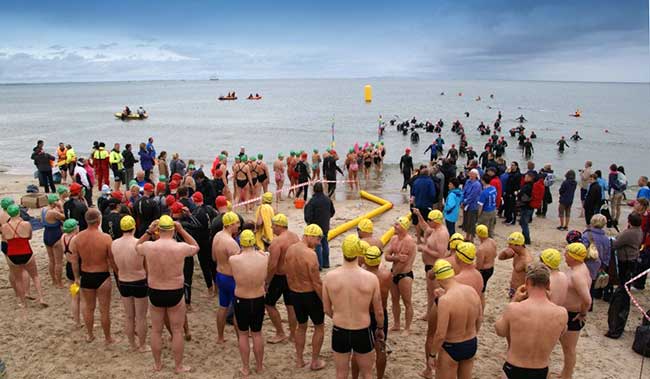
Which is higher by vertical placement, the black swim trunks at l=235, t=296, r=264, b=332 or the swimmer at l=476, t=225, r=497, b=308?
the swimmer at l=476, t=225, r=497, b=308

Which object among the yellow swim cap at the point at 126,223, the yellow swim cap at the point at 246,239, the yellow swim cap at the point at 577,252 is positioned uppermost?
the yellow swim cap at the point at 126,223

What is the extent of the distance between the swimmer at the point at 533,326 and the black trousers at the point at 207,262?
4625 mm

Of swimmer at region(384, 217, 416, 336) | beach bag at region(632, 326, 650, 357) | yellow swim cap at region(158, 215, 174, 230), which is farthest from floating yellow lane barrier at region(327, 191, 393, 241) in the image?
beach bag at region(632, 326, 650, 357)

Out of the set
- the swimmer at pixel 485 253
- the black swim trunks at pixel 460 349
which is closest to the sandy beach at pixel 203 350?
the swimmer at pixel 485 253

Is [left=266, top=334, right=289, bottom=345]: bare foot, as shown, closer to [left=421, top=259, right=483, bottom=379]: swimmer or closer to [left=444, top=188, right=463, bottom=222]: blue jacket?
[left=421, top=259, right=483, bottom=379]: swimmer

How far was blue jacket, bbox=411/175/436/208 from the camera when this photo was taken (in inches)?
388

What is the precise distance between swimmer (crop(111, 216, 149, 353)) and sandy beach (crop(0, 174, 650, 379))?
0.45 meters

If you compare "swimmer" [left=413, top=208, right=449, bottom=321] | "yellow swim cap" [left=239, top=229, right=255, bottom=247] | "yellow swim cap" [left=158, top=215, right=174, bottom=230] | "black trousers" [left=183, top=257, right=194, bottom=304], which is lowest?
"black trousers" [left=183, top=257, right=194, bottom=304]

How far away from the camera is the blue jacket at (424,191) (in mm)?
9867

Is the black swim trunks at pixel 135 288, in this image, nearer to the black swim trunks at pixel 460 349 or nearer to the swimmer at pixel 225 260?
the swimmer at pixel 225 260

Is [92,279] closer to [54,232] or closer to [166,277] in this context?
[166,277]

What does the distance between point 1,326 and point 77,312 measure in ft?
3.66

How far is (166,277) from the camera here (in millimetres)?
5211

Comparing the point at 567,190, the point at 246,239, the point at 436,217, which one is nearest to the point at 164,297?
the point at 246,239
